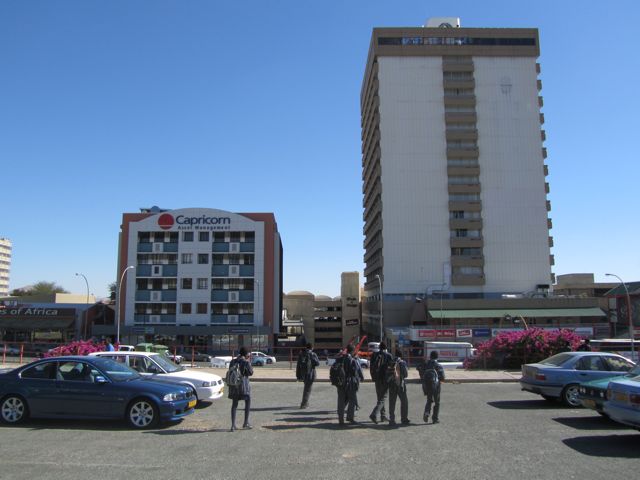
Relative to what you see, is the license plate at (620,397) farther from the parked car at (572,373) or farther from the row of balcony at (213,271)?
the row of balcony at (213,271)

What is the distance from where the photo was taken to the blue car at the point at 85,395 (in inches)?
384

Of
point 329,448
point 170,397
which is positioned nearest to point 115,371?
point 170,397

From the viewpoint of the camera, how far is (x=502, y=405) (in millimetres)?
12758

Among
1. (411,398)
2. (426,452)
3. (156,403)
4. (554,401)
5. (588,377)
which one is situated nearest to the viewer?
(426,452)

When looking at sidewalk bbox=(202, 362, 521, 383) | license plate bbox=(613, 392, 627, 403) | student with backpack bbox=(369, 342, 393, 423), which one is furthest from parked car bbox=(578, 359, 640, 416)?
sidewalk bbox=(202, 362, 521, 383)

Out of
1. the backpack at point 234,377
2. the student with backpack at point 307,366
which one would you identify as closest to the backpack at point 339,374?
the student with backpack at point 307,366

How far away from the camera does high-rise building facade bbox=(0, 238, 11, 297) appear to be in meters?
154

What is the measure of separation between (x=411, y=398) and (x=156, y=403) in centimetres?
724

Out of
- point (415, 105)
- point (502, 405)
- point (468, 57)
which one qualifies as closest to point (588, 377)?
point (502, 405)

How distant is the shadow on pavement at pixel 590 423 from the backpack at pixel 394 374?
134 inches

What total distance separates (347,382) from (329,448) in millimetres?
2147

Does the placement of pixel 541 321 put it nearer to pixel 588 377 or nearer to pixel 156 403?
pixel 588 377

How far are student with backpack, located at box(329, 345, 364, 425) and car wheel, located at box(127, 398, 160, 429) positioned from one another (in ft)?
11.4

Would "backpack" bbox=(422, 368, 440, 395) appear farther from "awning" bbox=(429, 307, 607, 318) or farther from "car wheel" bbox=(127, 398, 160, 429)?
"awning" bbox=(429, 307, 607, 318)
